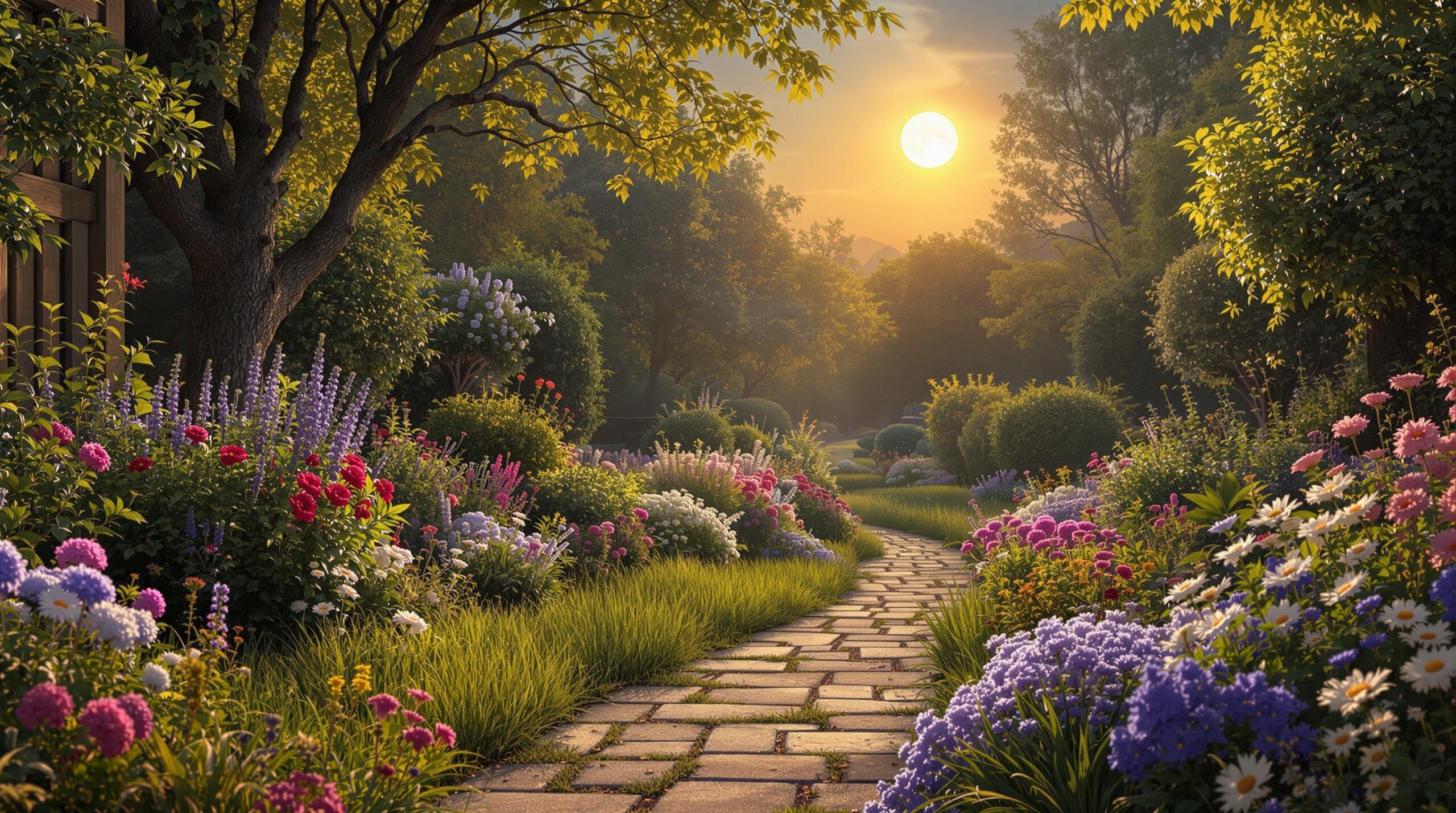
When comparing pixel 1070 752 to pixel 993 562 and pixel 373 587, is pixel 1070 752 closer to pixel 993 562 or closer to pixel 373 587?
pixel 993 562

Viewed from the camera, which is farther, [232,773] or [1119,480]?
[1119,480]

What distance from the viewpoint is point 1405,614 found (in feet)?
Answer: 5.76

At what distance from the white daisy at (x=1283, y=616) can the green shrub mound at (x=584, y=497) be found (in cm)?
589

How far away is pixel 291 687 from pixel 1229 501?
3056mm

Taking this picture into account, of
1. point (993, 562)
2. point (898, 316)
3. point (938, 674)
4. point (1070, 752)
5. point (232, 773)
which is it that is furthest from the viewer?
point (898, 316)

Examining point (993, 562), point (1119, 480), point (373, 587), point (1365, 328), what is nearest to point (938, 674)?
point (993, 562)

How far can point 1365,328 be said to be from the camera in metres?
9.20

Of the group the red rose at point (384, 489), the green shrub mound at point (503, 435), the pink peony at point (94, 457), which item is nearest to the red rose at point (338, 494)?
the red rose at point (384, 489)

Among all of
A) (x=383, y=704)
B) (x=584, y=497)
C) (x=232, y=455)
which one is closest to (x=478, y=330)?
(x=584, y=497)

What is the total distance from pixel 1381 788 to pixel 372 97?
8.51 m

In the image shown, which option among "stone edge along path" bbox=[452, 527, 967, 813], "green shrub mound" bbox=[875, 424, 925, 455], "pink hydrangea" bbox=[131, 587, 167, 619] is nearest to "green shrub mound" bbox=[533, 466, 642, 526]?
"stone edge along path" bbox=[452, 527, 967, 813]

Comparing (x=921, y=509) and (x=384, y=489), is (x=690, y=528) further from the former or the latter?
(x=921, y=509)

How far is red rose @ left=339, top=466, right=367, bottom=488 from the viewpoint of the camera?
3920mm

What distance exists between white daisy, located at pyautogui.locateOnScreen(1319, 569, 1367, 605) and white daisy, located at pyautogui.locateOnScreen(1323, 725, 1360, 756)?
257 mm
